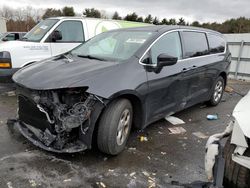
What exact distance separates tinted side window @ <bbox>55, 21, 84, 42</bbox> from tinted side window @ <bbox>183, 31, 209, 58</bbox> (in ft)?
11.2

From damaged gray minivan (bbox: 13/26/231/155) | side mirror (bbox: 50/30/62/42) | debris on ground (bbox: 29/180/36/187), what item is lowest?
debris on ground (bbox: 29/180/36/187)

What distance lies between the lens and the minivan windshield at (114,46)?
4012mm

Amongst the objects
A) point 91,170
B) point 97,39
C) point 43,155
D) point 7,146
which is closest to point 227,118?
point 97,39

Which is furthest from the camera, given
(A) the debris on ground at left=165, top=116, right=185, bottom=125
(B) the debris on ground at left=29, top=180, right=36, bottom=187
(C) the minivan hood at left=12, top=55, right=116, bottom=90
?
(A) the debris on ground at left=165, top=116, right=185, bottom=125

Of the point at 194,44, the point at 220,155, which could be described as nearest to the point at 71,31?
the point at 194,44

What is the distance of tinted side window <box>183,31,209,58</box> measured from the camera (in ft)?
15.9

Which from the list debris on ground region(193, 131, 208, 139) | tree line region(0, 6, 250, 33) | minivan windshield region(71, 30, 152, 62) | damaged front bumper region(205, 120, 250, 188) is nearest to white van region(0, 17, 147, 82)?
minivan windshield region(71, 30, 152, 62)

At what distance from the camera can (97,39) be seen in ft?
16.1

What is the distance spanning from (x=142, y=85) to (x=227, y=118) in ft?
9.58

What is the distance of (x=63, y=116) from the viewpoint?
3.23 metres

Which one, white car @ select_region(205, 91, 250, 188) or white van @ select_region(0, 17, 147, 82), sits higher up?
white van @ select_region(0, 17, 147, 82)

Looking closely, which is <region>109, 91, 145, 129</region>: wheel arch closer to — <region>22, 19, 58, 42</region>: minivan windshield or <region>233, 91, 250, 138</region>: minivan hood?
<region>233, 91, 250, 138</region>: minivan hood

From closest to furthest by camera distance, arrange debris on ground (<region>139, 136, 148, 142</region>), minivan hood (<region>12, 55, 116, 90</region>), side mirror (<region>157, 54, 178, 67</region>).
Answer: minivan hood (<region>12, 55, 116, 90</region>) → side mirror (<region>157, 54, 178, 67</region>) → debris on ground (<region>139, 136, 148, 142</region>)

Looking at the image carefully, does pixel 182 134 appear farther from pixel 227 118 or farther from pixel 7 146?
pixel 7 146
